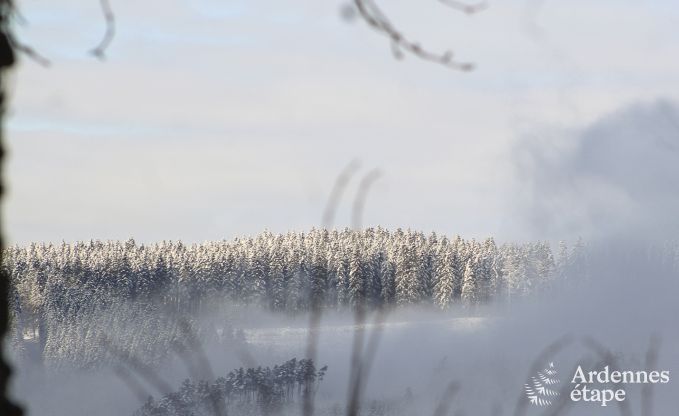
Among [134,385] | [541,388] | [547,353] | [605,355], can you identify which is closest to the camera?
[134,385]

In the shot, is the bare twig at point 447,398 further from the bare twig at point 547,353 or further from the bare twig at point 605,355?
the bare twig at point 605,355

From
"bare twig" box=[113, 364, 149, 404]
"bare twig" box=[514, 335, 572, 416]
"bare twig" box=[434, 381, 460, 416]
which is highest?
"bare twig" box=[514, 335, 572, 416]

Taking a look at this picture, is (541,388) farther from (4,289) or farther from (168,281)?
(4,289)

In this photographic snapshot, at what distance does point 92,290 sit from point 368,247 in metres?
38.6

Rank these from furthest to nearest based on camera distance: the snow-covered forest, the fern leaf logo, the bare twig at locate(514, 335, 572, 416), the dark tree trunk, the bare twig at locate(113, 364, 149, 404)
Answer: the snow-covered forest < the fern leaf logo < the bare twig at locate(514, 335, 572, 416) < the bare twig at locate(113, 364, 149, 404) < the dark tree trunk

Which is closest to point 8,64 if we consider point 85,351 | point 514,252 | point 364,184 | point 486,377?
point 364,184

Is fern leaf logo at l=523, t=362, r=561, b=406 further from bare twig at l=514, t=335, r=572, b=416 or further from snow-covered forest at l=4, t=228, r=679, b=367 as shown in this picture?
snow-covered forest at l=4, t=228, r=679, b=367

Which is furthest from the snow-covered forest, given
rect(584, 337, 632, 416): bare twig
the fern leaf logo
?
rect(584, 337, 632, 416): bare twig

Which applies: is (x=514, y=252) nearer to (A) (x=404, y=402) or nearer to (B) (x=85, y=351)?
(A) (x=404, y=402)

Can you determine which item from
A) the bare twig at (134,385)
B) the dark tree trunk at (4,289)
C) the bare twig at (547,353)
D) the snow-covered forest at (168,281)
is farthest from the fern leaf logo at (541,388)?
the snow-covered forest at (168,281)

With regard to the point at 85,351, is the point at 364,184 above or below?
below

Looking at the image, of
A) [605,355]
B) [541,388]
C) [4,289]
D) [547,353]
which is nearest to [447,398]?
[547,353]

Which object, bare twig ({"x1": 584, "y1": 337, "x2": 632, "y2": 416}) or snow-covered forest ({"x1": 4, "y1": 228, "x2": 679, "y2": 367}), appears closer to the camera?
bare twig ({"x1": 584, "y1": 337, "x2": 632, "y2": 416})

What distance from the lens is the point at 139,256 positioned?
15625 centimetres
